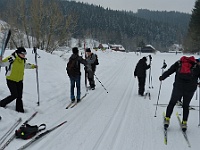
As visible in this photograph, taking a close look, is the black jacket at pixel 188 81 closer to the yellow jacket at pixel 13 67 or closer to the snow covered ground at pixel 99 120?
the snow covered ground at pixel 99 120

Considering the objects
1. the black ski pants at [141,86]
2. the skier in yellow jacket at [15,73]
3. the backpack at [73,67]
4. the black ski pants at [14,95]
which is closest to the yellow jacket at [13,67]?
the skier in yellow jacket at [15,73]

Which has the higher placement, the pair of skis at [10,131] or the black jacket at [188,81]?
the black jacket at [188,81]

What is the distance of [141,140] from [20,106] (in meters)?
3.66

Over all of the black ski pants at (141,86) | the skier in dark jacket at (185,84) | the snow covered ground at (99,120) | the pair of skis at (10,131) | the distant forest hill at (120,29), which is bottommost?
the snow covered ground at (99,120)

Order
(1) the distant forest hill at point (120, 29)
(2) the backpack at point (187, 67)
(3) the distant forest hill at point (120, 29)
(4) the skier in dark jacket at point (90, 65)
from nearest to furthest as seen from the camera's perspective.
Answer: (2) the backpack at point (187, 67), (4) the skier in dark jacket at point (90, 65), (3) the distant forest hill at point (120, 29), (1) the distant forest hill at point (120, 29)

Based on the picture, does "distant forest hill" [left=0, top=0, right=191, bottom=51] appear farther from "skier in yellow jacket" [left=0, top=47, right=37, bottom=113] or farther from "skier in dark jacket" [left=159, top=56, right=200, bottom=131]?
"skier in dark jacket" [left=159, top=56, right=200, bottom=131]

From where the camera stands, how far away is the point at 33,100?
26.6 feet

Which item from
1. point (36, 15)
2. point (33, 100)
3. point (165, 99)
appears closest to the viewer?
point (33, 100)

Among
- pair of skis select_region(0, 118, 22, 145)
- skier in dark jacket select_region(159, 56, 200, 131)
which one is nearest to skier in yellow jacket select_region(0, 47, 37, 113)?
pair of skis select_region(0, 118, 22, 145)

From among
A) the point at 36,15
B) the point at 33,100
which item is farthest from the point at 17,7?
the point at 33,100

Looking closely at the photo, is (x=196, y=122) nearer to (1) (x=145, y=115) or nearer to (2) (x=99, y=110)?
(1) (x=145, y=115)

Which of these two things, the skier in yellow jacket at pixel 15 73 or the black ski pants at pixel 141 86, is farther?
the black ski pants at pixel 141 86

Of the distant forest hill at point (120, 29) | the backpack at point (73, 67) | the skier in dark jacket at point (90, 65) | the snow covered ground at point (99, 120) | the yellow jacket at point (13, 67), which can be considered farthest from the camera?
the distant forest hill at point (120, 29)

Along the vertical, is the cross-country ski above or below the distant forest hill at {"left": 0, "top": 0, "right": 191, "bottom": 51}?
below
